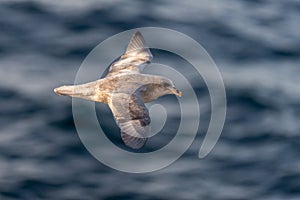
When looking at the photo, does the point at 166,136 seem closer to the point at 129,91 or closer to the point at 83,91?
the point at 129,91

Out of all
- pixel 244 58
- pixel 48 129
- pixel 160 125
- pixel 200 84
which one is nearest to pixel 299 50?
pixel 244 58

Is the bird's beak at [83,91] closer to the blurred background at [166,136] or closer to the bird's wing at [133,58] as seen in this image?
the bird's wing at [133,58]

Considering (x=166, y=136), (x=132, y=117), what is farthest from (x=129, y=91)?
(x=166, y=136)

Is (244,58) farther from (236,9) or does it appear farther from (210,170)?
(210,170)

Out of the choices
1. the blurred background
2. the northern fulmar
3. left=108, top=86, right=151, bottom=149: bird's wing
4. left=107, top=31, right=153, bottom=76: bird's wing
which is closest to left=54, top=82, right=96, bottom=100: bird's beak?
the northern fulmar

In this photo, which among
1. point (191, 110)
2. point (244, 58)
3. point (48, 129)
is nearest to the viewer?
point (48, 129)
